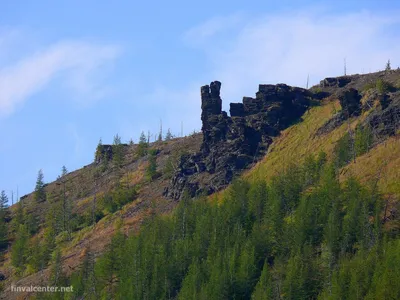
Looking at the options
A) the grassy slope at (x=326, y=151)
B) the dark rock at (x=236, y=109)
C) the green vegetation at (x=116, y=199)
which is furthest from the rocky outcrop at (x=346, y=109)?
the green vegetation at (x=116, y=199)

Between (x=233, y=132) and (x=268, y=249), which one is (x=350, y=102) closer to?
(x=233, y=132)

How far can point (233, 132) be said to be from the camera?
566ft

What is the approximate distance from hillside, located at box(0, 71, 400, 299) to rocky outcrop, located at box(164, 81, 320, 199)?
26 centimetres

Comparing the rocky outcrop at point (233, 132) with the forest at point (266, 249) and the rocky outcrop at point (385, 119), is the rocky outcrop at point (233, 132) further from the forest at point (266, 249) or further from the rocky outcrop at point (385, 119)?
the rocky outcrop at point (385, 119)

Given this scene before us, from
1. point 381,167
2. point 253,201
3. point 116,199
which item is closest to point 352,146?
point 381,167

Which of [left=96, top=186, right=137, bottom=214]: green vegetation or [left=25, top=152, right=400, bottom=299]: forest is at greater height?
[left=96, top=186, right=137, bottom=214]: green vegetation

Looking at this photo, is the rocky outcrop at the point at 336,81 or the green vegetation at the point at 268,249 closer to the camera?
the green vegetation at the point at 268,249

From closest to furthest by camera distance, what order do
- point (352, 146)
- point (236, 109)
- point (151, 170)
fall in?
point (352, 146), point (236, 109), point (151, 170)

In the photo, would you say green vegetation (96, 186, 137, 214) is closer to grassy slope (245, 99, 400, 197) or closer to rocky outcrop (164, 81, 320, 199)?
rocky outcrop (164, 81, 320, 199)

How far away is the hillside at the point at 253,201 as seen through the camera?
107625mm

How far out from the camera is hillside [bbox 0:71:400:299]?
10762 centimetres

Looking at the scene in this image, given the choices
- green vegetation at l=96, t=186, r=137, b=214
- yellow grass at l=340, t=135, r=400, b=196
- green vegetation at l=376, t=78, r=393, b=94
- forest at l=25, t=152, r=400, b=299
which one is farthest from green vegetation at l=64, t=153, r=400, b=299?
green vegetation at l=96, t=186, r=137, b=214

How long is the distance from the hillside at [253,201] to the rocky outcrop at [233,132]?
0.26m

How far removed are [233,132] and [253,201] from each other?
1766 inches
